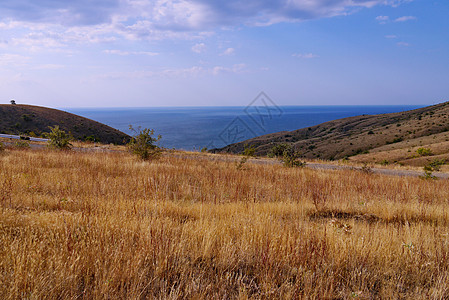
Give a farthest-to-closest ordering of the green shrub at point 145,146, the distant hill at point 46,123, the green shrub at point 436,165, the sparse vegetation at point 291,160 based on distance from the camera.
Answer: the distant hill at point 46,123 < the green shrub at point 436,165 < the sparse vegetation at point 291,160 < the green shrub at point 145,146

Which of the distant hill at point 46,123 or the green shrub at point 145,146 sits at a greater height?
the distant hill at point 46,123

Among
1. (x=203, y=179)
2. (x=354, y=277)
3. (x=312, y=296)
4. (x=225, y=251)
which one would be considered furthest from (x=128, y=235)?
(x=203, y=179)

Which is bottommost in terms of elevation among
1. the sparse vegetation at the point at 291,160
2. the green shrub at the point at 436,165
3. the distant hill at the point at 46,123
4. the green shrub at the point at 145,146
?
the green shrub at the point at 436,165

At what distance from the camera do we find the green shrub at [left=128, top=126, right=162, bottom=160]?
516 inches

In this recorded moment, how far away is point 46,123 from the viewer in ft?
176

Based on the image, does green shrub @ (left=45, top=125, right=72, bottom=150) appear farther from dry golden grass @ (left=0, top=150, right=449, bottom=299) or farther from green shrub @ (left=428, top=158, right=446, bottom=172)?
green shrub @ (left=428, top=158, right=446, bottom=172)

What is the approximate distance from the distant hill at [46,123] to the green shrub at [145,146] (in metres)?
38.3

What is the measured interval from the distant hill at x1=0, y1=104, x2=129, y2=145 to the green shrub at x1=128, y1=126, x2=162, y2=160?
38291 millimetres

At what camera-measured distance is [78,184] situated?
627cm

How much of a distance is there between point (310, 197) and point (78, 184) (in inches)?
232

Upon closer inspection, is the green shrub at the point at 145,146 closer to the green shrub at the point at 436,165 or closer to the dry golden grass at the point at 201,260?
the dry golden grass at the point at 201,260

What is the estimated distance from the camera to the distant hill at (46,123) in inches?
1924

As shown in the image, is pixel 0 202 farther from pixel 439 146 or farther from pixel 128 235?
pixel 439 146

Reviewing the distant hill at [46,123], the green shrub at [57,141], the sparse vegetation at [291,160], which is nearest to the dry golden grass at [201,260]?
the sparse vegetation at [291,160]
